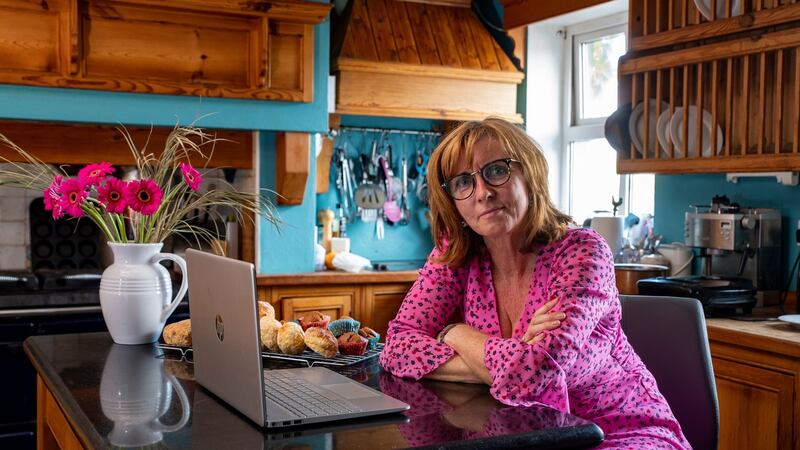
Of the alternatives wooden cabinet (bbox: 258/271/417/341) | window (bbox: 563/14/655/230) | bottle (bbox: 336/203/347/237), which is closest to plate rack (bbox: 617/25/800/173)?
window (bbox: 563/14/655/230)

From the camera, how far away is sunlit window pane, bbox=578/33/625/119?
498cm

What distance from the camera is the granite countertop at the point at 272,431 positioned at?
1339 mm

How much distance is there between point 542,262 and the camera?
195cm

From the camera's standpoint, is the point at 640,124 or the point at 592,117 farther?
the point at 592,117

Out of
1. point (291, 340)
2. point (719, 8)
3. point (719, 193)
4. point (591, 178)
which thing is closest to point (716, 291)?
point (719, 193)

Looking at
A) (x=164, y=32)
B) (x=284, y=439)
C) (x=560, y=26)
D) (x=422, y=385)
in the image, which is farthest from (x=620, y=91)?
(x=284, y=439)

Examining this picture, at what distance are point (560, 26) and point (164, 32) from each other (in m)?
2.47

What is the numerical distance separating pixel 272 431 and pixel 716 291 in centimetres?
235

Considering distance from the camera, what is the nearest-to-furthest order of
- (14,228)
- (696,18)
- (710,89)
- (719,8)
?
(719,8) < (696,18) < (710,89) < (14,228)

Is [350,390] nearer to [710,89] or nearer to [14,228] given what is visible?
[710,89]

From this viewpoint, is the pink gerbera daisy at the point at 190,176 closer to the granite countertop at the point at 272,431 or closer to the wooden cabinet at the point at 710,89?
the granite countertop at the point at 272,431

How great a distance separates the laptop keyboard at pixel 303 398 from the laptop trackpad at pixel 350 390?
0.02m

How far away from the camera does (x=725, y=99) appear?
3.73 metres

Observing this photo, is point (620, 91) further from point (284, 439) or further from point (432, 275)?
point (284, 439)
